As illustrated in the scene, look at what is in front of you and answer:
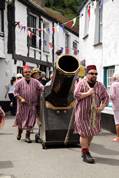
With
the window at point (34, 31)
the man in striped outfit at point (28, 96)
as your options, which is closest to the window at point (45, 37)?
the window at point (34, 31)

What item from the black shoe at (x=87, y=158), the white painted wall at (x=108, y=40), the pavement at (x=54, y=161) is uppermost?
the white painted wall at (x=108, y=40)

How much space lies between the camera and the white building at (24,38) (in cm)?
2500

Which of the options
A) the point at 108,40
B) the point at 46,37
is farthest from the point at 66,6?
the point at 108,40

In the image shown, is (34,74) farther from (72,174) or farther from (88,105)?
(72,174)

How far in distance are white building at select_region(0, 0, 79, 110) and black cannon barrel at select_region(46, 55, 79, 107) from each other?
35.2 ft

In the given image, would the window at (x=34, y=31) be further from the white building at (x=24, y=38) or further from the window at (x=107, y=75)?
the window at (x=107, y=75)

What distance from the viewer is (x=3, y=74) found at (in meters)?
24.9

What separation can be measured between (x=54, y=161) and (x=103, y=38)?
871cm

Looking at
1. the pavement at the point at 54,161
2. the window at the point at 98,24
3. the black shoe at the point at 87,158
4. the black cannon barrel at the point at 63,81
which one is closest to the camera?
the pavement at the point at 54,161

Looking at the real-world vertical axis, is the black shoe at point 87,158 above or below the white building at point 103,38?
below

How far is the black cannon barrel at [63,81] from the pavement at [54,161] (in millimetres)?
1098

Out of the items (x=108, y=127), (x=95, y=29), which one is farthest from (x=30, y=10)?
(x=108, y=127)

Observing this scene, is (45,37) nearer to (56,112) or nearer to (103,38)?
(103,38)

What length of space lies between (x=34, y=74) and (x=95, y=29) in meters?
6.33
